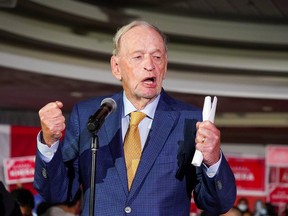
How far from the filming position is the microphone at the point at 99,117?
1.90 meters

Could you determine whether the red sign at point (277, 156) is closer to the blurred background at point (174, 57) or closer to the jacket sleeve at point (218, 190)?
the blurred background at point (174, 57)

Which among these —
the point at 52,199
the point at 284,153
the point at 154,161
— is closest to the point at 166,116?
the point at 154,161

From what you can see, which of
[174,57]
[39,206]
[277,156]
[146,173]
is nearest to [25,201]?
[39,206]

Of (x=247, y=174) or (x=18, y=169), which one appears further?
(x=247, y=174)

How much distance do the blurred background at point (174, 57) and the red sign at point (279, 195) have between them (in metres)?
0.02

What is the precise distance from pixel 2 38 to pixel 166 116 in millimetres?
7473

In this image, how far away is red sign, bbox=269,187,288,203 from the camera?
42.0 ft

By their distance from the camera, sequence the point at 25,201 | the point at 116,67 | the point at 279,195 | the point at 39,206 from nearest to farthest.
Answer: the point at 116,67, the point at 25,201, the point at 39,206, the point at 279,195

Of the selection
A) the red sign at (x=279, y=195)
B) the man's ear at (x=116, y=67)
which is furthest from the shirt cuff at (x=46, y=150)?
the red sign at (x=279, y=195)

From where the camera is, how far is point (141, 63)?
2127mm

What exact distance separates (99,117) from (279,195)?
1147cm

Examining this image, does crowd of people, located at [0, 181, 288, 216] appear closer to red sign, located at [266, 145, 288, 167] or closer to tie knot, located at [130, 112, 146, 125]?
tie knot, located at [130, 112, 146, 125]

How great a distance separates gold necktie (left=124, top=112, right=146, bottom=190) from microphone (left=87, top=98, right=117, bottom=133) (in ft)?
0.55

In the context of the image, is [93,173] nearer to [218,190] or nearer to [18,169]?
[218,190]
